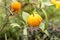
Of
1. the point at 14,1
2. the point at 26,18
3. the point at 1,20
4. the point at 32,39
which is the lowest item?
the point at 32,39

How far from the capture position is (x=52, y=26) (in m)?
2.24

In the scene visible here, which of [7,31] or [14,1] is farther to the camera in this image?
[7,31]

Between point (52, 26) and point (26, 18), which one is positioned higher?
point (26, 18)

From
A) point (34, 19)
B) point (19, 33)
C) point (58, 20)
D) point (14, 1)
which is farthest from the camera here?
point (58, 20)

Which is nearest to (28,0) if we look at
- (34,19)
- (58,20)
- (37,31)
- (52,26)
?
(34,19)

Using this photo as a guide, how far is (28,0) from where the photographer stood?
4.86 ft

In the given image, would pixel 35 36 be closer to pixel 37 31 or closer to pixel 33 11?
pixel 37 31

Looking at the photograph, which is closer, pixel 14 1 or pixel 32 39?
pixel 14 1

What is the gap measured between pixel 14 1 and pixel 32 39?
0.75 m

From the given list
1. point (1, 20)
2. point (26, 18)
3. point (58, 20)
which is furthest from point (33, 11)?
point (58, 20)

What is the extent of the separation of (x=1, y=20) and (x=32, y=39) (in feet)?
1.17

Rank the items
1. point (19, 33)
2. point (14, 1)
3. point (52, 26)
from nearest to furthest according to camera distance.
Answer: point (14, 1) → point (19, 33) → point (52, 26)

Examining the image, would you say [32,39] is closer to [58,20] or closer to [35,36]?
[35,36]

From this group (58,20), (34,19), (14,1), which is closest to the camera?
(34,19)
